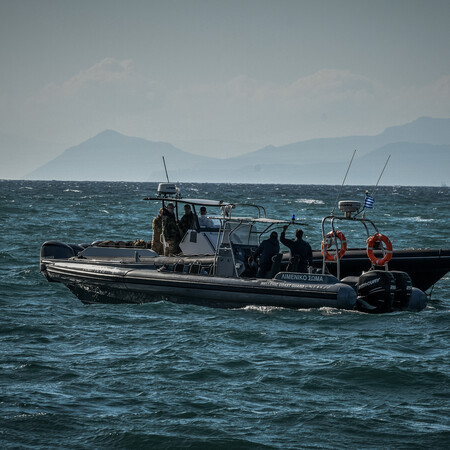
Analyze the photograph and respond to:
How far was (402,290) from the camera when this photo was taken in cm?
1470

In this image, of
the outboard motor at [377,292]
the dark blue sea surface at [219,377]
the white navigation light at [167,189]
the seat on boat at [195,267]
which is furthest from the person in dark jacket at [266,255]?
the white navigation light at [167,189]

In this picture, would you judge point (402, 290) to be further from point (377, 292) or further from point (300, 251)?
A: point (300, 251)

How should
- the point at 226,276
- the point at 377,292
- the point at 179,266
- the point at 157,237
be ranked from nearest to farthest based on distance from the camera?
the point at 377,292, the point at 226,276, the point at 179,266, the point at 157,237

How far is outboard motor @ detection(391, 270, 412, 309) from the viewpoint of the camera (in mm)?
14695

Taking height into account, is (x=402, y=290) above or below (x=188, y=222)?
below

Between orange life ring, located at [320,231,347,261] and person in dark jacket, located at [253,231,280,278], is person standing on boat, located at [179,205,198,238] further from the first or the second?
orange life ring, located at [320,231,347,261]

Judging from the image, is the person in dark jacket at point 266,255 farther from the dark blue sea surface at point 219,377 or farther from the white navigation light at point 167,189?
the white navigation light at point 167,189

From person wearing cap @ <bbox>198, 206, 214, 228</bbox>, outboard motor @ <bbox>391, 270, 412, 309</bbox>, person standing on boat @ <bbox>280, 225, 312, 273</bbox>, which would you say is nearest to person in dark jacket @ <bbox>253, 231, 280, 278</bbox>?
person standing on boat @ <bbox>280, 225, 312, 273</bbox>

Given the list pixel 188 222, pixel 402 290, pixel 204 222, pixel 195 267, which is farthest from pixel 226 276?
pixel 402 290

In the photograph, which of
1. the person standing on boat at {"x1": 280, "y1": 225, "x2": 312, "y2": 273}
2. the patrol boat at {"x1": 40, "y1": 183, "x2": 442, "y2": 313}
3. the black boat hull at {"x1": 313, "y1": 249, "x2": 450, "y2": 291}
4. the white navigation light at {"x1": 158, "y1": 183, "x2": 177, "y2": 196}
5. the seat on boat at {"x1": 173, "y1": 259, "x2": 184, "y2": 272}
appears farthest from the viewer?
the white navigation light at {"x1": 158, "y1": 183, "x2": 177, "y2": 196}

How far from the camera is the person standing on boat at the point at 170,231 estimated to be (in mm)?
17797

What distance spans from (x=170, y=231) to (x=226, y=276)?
9.88ft

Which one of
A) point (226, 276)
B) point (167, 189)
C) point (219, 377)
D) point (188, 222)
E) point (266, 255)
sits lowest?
point (219, 377)

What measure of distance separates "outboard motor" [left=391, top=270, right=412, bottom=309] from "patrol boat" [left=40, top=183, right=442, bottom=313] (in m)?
0.02
